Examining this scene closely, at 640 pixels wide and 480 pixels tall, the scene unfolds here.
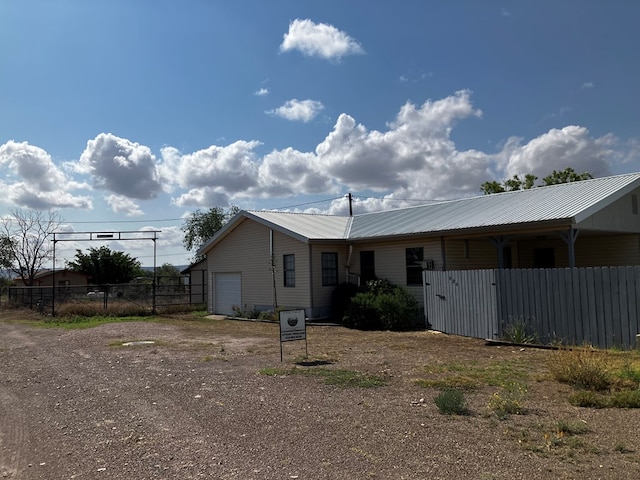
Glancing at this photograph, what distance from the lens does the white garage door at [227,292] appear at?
2525 centimetres

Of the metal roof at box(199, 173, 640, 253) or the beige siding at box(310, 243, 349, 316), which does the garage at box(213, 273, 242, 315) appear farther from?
the beige siding at box(310, 243, 349, 316)

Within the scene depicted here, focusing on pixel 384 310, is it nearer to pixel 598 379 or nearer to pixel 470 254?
pixel 470 254

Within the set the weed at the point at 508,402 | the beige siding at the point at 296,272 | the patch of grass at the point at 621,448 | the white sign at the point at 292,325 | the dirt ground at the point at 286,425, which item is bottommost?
the dirt ground at the point at 286,425

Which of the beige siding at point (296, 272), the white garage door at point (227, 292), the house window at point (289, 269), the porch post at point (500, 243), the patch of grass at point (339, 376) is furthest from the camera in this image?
the white garage door at point (227, 292)

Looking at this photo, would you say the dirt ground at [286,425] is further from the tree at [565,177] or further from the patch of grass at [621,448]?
the tree at [565,177]

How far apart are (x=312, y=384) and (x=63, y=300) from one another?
2250 cm

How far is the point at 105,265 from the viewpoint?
144 ft

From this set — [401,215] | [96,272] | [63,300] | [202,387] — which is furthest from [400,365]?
[96,272]

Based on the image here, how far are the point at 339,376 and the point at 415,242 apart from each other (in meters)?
11.0

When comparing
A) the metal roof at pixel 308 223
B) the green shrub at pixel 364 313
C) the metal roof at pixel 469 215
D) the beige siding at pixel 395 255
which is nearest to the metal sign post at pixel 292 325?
the green shrub at pixel 364 313

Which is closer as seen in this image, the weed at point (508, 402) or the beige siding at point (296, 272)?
the weed at point (508, 402)

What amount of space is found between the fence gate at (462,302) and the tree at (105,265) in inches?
1325

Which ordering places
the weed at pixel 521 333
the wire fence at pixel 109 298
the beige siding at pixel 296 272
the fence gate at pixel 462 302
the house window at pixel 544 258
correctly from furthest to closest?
the wire fence at pixel 109 298
the beige siding at pixel 296 272
the house window at pixel 544 258
the fence gate at pixel 462 302
the weed at pixel 521 333

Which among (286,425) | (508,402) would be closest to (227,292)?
(286,425)
